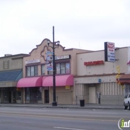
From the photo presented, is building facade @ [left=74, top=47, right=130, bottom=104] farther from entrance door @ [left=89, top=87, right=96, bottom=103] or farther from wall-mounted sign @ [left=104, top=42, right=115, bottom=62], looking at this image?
wall-mounted sign @ [left=104, top=42, right=115, bottom=62]

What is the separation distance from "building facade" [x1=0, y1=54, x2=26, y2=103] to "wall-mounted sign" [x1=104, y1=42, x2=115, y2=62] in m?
18.8

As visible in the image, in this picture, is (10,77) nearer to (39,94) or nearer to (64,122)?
(39,94)

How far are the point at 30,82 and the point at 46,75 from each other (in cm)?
266

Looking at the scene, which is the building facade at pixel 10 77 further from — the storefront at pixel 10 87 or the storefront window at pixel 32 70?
the storefront window at pixel 32 70

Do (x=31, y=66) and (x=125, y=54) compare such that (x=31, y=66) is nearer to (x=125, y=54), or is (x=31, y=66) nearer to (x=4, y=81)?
(x=4, y=81)

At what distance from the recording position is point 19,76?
2302 inches

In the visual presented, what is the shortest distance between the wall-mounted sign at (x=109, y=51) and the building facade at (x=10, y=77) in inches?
739

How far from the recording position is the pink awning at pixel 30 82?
53.5m

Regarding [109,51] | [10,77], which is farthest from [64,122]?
[10,77]

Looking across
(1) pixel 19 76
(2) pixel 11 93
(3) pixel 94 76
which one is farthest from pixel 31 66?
(3) pixel 94 76

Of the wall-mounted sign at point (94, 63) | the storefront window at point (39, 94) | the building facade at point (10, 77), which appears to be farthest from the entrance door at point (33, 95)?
the wall-mounted sign at point (94, 63)

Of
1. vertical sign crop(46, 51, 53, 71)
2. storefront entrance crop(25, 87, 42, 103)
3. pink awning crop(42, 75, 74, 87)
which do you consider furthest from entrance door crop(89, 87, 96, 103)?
storefront entrance crop(25, 87, 42, 103)

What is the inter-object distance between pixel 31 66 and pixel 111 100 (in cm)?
1612

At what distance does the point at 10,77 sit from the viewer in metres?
59.4
